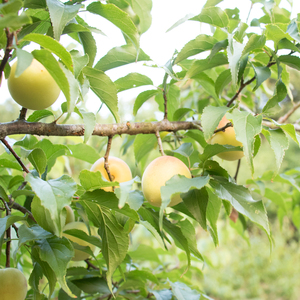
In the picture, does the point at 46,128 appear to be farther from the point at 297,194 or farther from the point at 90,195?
the point at 297,194

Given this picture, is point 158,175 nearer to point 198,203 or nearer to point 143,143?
point 198,203

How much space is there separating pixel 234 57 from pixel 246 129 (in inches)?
4.3

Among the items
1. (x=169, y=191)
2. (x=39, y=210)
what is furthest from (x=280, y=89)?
(x=39, y=210)

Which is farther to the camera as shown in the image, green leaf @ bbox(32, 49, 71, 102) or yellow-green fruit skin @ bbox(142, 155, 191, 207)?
yellow-green fruit skin @ bbox(142, 155, 191, 207)

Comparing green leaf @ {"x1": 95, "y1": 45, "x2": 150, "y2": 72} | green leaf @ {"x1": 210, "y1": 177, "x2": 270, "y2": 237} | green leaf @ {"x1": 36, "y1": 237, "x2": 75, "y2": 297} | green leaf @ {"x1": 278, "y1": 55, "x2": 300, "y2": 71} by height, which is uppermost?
green leaf @ {"x1": 278, "y1": 55, "x2": 300, "y2": 71}

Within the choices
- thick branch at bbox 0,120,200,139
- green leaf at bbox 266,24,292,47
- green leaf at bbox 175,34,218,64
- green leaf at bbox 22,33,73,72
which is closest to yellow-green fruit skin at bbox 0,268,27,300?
thick branch at bbox 0,120,200,139

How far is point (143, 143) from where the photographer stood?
0.56 meters

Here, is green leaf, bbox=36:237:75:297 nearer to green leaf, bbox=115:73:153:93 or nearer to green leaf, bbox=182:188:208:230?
green leaf, bbox=182:188:208:230

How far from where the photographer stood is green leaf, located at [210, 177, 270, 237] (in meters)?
0.32

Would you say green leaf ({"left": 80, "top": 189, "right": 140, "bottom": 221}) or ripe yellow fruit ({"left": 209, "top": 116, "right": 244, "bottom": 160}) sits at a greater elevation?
ripe yellow fruit ({"left": 209, "top": 116, "right": 244, "bottom": 160})

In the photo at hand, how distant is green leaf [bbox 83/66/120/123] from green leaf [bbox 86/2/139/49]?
0.06 meters

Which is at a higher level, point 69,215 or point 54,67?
point 54,67

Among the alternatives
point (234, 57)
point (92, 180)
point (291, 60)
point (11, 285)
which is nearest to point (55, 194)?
point (92, 180)

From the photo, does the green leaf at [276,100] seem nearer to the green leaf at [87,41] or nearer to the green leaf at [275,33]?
the green leaf at [275,33]
